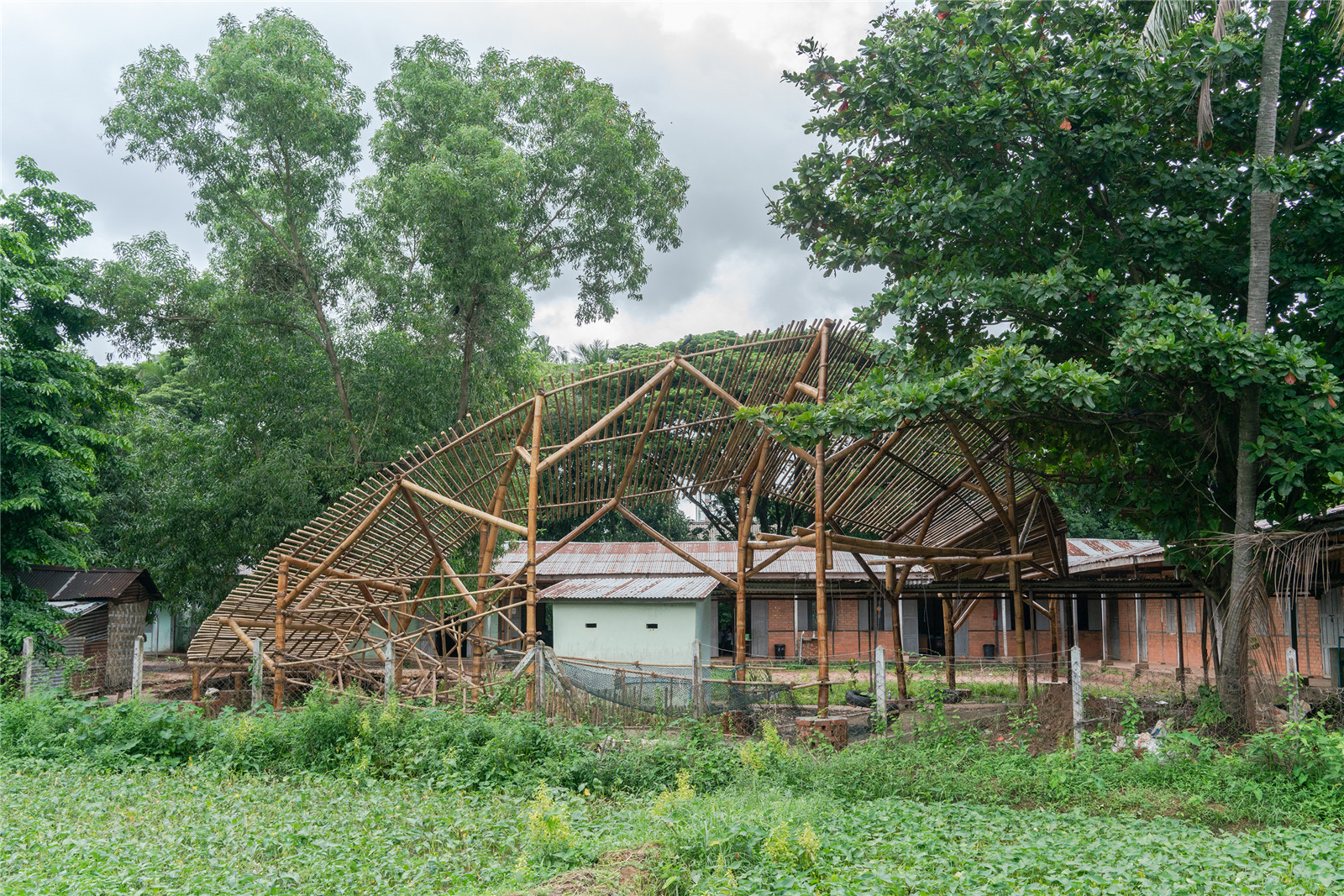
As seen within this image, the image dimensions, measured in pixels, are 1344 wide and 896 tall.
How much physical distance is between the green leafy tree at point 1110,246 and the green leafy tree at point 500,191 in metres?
9.75

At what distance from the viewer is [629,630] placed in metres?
23.9

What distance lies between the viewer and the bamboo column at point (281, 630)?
13.4m

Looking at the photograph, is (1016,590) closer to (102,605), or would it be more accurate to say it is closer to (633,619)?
(633,619)

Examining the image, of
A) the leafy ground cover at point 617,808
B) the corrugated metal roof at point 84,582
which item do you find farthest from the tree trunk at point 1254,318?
the corrugated metal roof at point 84,582

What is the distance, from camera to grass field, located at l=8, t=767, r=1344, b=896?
553cm

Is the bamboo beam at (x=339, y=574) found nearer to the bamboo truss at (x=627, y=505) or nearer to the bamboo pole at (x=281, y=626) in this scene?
the bamboo truss at (x=627, y=505)

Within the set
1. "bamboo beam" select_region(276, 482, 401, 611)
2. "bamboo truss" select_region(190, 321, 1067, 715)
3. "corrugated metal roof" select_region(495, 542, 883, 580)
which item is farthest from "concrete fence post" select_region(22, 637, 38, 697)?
"corrugated metal roof" select_region(495, 542, 883, 580)

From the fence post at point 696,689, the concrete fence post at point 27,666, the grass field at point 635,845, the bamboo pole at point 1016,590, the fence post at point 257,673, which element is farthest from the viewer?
the bamboo pole at point 1016,590

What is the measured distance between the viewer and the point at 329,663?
50.7 ft

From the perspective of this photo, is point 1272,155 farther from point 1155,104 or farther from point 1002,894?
point 1002,894

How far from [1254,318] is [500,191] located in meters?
14.5

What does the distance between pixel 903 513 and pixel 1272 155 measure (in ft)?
29.7

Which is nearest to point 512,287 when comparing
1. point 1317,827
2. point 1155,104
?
point 1155,104

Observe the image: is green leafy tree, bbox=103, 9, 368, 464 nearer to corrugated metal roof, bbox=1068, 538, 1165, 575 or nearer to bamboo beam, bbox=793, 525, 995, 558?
bamboo beam, bbox=793, 525, 995, 558
